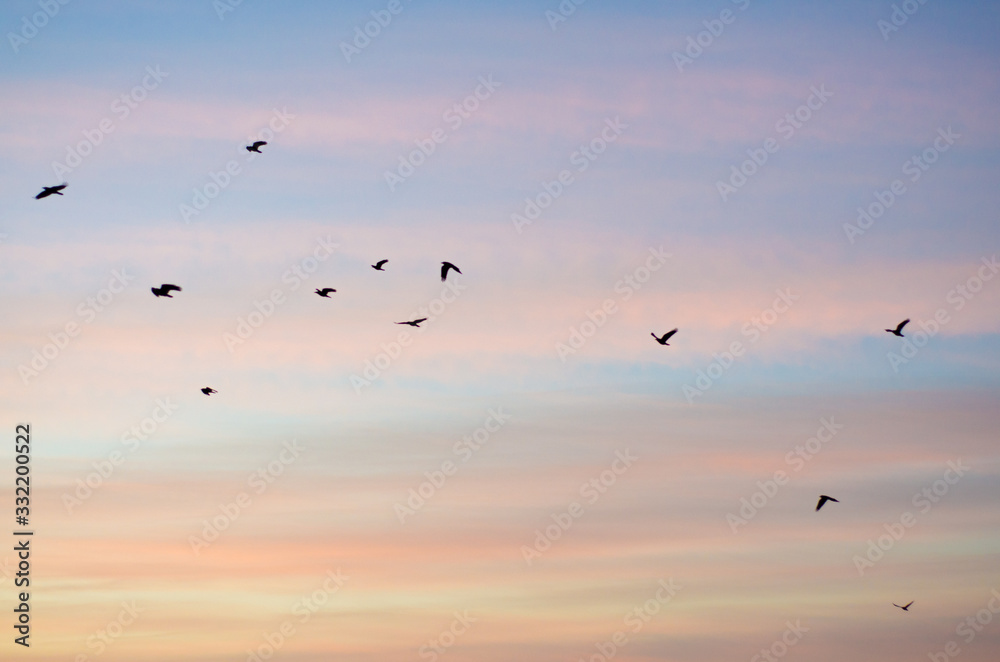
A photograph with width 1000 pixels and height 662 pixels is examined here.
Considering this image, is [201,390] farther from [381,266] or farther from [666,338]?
[666,338]

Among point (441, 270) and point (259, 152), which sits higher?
point (259, 152)

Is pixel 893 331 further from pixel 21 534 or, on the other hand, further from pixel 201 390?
pixel 21 534

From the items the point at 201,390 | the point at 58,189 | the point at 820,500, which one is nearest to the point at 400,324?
the point at 201,390

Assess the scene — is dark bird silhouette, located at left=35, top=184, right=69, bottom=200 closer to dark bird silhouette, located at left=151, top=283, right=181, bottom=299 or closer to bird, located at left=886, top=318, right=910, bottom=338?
dark bird silhouette, located at left=151, top=283, right=181, bottom=299

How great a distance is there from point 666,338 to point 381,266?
19.5 m

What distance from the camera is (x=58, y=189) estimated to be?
308ft

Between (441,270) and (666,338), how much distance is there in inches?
674

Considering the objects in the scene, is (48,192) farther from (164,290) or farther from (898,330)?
(898,330)

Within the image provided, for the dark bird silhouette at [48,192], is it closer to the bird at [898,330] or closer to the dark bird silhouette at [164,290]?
the dark bird silhouette at [164,290]

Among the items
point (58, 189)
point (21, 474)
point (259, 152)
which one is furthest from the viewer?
point (259, 152)

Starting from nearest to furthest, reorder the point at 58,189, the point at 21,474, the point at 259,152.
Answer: the point at 58,189, the point at 21,474, the point at 259,152

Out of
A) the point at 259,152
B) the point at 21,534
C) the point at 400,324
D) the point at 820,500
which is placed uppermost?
the point at 259,152

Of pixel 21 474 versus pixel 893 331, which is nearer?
pixel 21 474

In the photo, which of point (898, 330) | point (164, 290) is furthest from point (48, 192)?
point (898, 330)
